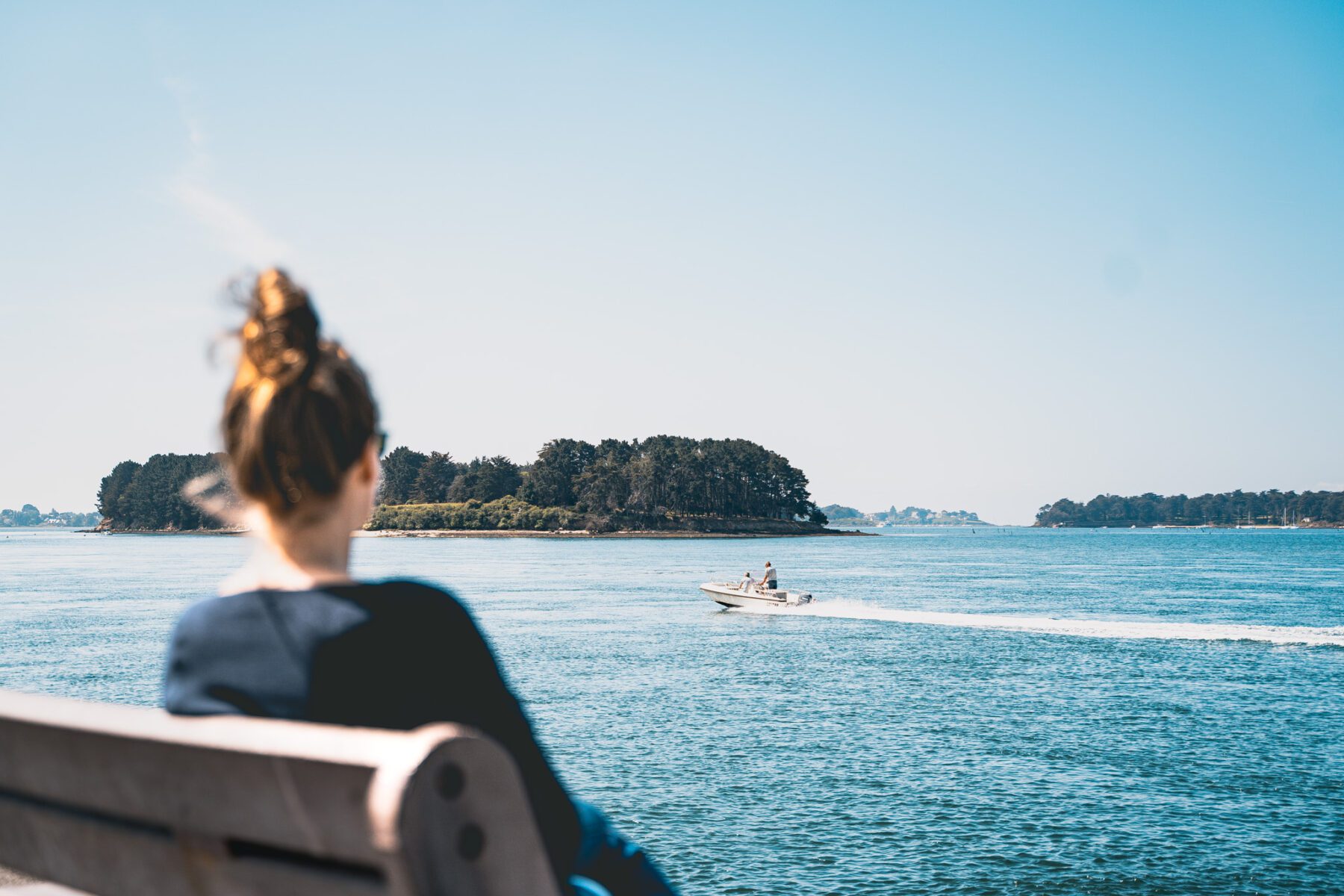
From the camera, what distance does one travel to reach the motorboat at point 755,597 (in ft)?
190

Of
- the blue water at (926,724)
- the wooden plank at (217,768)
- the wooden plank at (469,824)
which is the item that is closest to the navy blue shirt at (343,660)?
the wooden plank at (217,768)

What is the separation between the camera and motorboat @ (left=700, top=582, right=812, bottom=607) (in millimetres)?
57844

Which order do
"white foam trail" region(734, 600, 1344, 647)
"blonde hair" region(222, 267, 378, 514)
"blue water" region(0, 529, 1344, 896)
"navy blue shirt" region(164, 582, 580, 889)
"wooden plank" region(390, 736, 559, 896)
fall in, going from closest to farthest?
"wooden plank" region(390, 736, 559, 896)
"navy blue shirt" region(164, 582, 580, 889)
"blonde hair" region(222, 267, 378, 514)
"blue water" region(0, 529, 1344, 896)
"white foam trail" region(734, 600, 1344, 647)

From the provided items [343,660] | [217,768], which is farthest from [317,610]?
[217,768]

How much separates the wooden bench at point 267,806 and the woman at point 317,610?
100 millimetres

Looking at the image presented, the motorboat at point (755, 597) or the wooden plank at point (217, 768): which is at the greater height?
the wooden plank at point (217, 768)

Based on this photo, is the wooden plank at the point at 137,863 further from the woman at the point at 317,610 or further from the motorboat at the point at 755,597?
the motorboat at the point at 755,597

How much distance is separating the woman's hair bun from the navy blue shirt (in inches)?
15.1

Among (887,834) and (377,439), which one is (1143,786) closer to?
(887,834)

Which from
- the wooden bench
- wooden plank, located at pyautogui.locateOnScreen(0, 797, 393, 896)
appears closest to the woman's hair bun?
the wooden bench

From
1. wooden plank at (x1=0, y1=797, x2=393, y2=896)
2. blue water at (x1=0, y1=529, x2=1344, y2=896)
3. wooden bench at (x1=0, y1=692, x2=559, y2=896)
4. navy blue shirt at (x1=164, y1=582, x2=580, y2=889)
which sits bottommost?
blue water at (x1=0, y1=529, x2=1344, y2=896)

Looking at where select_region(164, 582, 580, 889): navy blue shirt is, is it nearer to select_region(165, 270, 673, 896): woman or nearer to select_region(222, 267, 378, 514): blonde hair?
select_region(165, 270, 673, 896): woman

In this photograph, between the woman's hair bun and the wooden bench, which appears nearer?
the wooden bench

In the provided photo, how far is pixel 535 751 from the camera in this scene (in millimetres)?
1890
